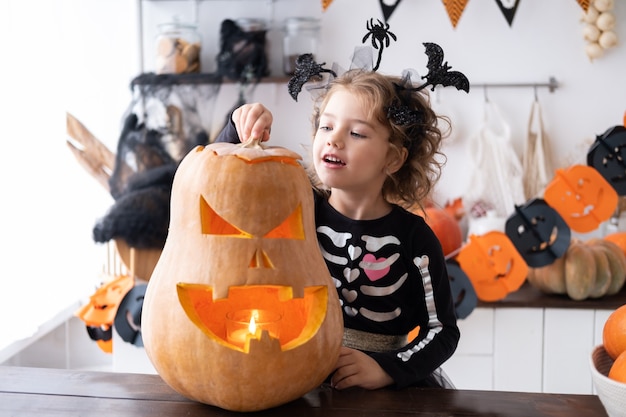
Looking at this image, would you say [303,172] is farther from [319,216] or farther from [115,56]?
[115,56]

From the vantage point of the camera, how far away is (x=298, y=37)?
2525 millimetres

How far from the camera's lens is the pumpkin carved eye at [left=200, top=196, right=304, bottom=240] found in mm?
871

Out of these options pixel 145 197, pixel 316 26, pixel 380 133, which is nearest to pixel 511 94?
pixel 316 26

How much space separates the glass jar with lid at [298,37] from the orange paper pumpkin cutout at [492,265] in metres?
0.89

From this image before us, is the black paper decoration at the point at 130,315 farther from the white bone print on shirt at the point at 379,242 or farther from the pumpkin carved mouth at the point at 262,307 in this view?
the pumpkin carved mouth at the point at 262,307

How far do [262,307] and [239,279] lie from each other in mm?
146

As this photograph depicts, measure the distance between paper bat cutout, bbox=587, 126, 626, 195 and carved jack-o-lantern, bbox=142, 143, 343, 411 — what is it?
140 cm

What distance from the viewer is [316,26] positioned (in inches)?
99.5

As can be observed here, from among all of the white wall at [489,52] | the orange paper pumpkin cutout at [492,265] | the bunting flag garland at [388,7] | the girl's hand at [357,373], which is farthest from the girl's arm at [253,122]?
the white wall at [489,52]

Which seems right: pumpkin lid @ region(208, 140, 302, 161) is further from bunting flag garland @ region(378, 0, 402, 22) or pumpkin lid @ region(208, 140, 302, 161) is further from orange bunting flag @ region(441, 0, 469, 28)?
bunting flag garland @ region(378, 0, 402, 22)

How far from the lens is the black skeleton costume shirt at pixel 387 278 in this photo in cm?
119

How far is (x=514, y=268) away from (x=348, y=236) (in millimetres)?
1094

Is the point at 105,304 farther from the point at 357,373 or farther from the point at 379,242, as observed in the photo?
the point at 357,373

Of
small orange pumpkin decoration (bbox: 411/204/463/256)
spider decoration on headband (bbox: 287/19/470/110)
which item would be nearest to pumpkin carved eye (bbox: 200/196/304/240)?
spider decoration on headband (bbox: 287/19/470/110)
